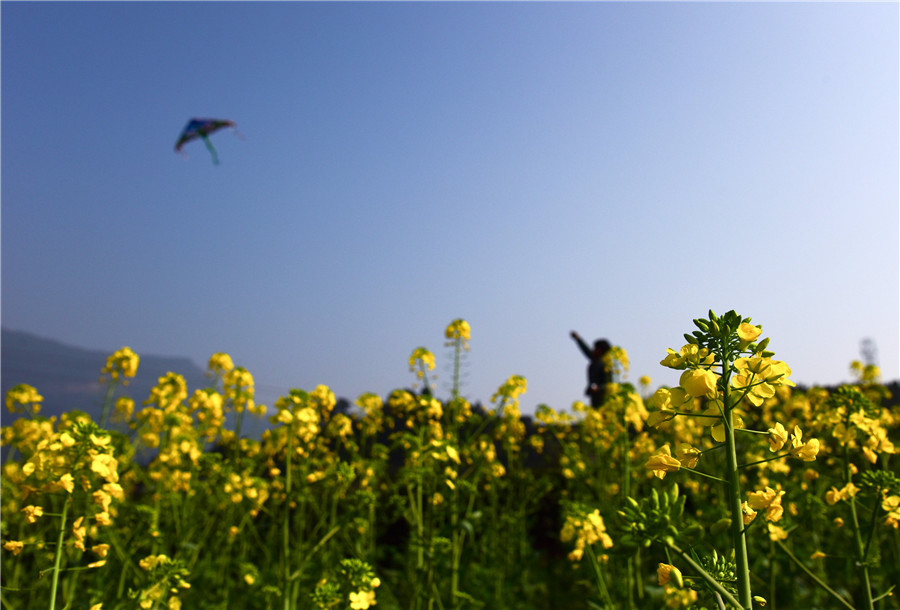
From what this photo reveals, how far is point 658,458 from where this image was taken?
1257mm

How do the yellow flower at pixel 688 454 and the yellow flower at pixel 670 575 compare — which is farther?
the yellow flower at pixel 688 454

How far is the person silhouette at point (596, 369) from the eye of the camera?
1142cm

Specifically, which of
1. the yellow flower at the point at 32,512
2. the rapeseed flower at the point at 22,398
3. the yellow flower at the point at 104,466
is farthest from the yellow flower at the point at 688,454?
the rapeseed flower at the point at 22,398

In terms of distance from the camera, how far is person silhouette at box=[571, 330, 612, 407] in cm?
1142

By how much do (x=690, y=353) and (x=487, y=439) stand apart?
4.04 meters

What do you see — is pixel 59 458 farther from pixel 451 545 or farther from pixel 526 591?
pixel 526 591

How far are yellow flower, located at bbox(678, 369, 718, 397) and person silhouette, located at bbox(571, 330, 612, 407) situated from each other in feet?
33.5

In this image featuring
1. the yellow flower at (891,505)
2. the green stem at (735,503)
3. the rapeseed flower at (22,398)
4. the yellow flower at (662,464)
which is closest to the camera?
the green stem at (735,503)

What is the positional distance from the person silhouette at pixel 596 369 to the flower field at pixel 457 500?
3579 mm

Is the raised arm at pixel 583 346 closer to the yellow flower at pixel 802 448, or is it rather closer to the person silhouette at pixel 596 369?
the person silhouette at pixel 596 369

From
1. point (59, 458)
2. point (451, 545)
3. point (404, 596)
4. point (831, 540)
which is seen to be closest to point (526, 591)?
point (404, 596)

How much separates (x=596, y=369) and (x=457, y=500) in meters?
8.70

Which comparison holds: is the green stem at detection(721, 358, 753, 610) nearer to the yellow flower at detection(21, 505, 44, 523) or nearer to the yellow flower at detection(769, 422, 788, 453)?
the yellow flower at detection(769, 422, 788, 453)

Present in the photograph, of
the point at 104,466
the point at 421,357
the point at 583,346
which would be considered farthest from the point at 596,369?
the point at 104,466
